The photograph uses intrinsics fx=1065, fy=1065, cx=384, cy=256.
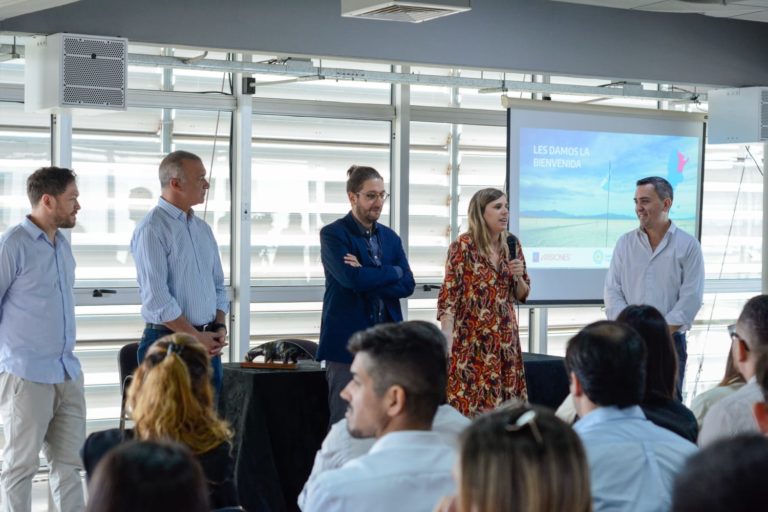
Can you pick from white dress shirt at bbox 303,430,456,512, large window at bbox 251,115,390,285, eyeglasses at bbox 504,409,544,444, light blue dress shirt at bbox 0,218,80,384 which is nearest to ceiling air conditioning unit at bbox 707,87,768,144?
large window at bbox 251,115,390,285

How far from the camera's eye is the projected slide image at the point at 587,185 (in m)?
7.09

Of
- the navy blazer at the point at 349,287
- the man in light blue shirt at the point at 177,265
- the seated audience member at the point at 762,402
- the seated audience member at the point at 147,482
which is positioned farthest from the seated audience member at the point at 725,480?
the navy blazer at the point at 349,287

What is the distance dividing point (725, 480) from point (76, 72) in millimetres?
4704

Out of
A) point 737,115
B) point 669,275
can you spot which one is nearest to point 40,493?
point 669,275

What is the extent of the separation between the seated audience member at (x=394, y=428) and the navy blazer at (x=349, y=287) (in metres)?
2.10

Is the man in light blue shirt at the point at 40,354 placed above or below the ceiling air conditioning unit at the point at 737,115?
below

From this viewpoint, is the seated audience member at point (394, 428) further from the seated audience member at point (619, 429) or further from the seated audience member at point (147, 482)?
the seated audience member at point (147, 482)

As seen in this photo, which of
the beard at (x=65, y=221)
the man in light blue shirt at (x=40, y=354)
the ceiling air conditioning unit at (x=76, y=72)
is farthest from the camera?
the ceiling air conditioning unit at (x=76, y=72)

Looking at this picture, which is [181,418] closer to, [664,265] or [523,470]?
[523,470]

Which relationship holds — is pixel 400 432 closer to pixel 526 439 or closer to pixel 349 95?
pixel 526 439

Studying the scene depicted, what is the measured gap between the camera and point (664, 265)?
5715 millimetres

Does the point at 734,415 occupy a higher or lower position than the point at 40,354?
higher

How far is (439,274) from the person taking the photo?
756 centimetres

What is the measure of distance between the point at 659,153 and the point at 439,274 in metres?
1.79
